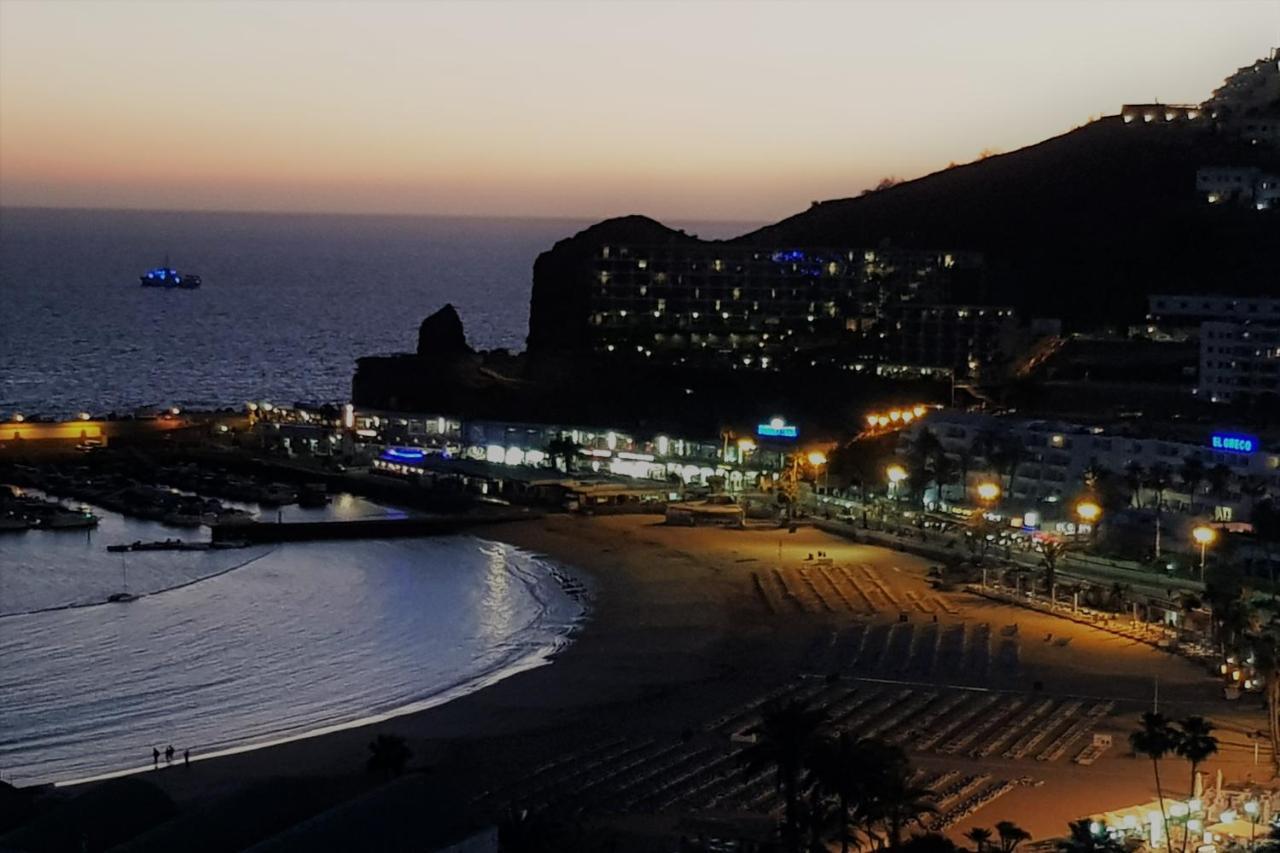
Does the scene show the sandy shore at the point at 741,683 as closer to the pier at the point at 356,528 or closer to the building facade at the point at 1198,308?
the pier at the point at 356,528

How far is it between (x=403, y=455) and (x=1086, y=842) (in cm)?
4685

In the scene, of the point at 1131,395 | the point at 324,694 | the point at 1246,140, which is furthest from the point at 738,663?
the point at 1246,140

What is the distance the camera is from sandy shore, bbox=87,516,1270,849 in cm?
2486

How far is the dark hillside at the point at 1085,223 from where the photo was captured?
78000mm

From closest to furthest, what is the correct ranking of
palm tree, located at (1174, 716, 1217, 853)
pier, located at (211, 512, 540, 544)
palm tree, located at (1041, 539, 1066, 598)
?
1. palm tree, located at (1174, 716, 1217, 853)
2. palm tree, located at (1041, 539, 1066, 598)
3. pier, located at (211, 512, 540, 544)

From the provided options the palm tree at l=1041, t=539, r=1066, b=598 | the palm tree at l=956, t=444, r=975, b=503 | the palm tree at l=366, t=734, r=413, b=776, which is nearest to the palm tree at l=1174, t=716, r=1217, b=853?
the palm tree at l=366, t=734, r=413, b=776

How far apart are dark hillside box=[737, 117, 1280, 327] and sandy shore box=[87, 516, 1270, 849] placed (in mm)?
37107

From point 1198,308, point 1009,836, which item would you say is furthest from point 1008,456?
point 1009,836

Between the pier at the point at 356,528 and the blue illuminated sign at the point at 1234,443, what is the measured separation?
18.9 m

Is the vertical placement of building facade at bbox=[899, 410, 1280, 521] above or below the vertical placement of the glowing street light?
above

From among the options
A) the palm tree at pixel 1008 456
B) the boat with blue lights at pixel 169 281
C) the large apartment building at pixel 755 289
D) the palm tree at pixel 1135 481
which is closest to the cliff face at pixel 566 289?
the large apartment building at pixel 755 289

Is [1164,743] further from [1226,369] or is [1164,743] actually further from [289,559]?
[1226,369]

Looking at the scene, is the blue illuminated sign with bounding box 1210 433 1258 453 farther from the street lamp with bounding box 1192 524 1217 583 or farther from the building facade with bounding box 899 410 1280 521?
the street lamp with bounding box 1192 524 1217 583

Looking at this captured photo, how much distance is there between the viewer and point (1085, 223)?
298 feet
